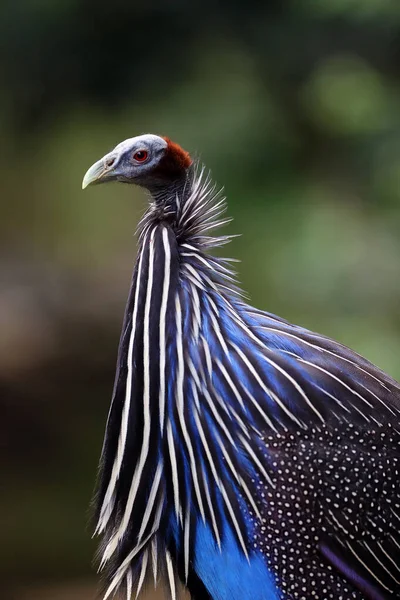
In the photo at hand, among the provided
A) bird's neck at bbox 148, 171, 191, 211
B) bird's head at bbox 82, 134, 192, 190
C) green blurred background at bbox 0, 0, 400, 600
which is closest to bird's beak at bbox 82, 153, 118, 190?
bird's head at bbox 82, 134, 192, 190

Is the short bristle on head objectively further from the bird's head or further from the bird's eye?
the bird's eye

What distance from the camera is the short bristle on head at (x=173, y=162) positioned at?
2.31 m

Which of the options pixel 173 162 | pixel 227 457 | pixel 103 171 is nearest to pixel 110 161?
pixel 103 171

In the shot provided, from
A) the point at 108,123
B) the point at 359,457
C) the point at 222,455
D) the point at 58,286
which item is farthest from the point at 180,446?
the point at 58,286

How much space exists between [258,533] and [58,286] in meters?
5.14

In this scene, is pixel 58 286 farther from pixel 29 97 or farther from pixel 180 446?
pixel 180 446

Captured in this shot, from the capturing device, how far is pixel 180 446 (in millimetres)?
2166

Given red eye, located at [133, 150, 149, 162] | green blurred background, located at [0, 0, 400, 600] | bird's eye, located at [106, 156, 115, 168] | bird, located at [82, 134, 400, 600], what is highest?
green blurred background, located at [0, 0, 400, 600]

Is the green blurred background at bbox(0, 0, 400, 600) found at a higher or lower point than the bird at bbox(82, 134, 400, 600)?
higher

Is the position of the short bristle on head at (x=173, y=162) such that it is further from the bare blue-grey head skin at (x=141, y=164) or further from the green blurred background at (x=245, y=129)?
the green blurred background at (x=245, y=129)

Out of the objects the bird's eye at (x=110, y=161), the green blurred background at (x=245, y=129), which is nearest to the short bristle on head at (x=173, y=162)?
the bird's eye at (x=110, y=161)

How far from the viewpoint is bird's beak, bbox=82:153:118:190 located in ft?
7.47

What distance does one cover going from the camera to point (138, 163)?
2.29 meters

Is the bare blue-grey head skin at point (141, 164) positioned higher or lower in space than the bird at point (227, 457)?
higher
